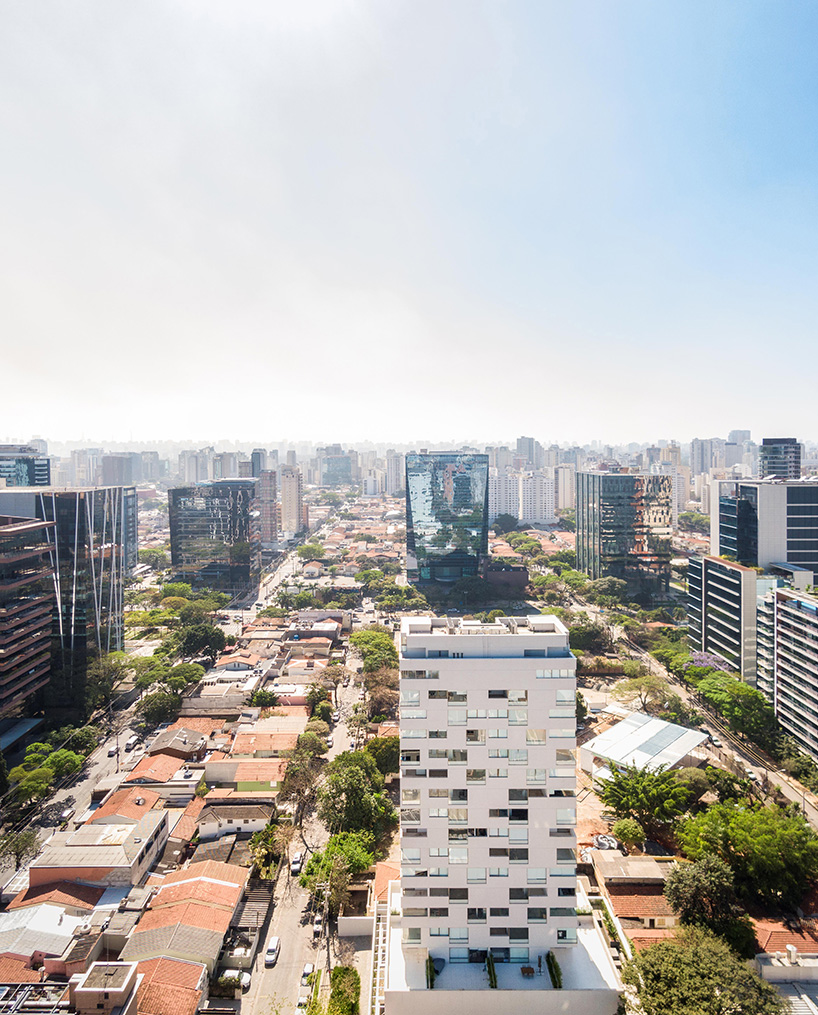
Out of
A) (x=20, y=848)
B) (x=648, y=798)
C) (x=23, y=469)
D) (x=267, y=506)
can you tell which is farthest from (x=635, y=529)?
(x=23, y=469)

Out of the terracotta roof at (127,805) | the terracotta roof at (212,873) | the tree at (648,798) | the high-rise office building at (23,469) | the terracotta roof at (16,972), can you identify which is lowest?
the terracotta roof at (16,972)

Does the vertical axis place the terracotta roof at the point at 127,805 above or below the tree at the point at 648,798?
below

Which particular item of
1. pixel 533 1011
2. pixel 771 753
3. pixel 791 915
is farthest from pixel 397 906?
pixel 771 753

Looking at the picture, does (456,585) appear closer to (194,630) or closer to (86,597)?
(194,630)

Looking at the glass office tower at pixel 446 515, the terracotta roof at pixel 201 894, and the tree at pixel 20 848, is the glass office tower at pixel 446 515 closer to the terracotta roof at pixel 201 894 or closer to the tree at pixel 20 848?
the tree at pixel 20 848

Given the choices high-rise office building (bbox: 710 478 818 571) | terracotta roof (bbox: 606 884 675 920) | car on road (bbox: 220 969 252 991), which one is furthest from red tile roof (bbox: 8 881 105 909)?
high-rise office building (bbox: 710 478 818 571)

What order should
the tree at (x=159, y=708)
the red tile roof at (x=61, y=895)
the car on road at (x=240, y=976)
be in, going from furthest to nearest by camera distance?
the tree at (x=159, y=708)
the red tile roof at (x=61, y=895)
the car on road at (x=240, y=976)

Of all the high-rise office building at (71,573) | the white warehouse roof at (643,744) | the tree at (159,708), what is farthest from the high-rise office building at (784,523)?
the high-rise office building at (71,573)

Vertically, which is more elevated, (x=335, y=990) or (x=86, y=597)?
(x=86, y=597)
